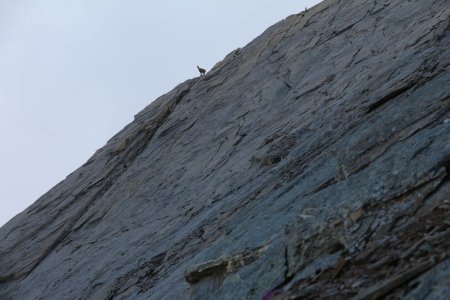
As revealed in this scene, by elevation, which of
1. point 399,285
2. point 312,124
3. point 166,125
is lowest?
point 399,285

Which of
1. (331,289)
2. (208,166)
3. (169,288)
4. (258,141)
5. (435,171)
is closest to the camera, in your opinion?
(331,289)

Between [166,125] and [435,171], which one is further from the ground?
[166,125]

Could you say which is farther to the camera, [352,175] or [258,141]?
[258,141]

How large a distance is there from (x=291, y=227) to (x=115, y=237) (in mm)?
7463

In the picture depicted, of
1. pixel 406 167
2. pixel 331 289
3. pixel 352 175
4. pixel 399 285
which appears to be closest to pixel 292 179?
pixel 352 175

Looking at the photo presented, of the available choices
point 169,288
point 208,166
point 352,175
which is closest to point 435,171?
point 352,175

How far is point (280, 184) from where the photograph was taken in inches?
427

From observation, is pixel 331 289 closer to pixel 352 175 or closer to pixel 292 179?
pixel 352 175

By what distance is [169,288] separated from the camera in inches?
408

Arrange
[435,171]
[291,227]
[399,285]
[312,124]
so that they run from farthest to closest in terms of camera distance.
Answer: [312,124], [291,227], [435,171], [399,285]

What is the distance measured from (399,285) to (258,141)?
819 cm

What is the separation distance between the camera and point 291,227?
8.45 m

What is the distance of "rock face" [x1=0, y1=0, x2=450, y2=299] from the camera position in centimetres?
723

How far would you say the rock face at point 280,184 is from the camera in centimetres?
723
